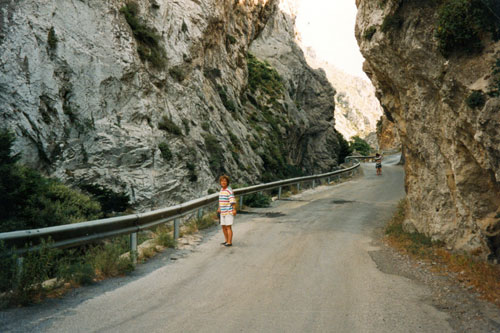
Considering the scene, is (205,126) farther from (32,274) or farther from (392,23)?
(32,274)

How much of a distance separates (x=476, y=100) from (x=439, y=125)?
2.22m

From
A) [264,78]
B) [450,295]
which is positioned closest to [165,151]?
[450,295]

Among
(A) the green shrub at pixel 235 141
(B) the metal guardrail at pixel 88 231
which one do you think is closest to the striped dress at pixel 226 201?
(B) the metal guardrail at pixel 88 231

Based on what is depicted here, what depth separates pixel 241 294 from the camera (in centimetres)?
549

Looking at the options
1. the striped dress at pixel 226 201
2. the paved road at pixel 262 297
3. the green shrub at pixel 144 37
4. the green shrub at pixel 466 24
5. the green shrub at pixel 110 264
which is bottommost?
the paved road at pixel 262 297

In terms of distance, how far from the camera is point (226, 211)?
895 centimetres

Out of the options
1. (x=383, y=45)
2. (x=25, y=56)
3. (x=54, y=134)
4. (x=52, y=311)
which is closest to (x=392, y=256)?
(x=383, y=45)

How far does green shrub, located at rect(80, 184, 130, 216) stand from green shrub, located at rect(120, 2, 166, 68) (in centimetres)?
816

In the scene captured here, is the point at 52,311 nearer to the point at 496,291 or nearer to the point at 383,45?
the point at 496,291

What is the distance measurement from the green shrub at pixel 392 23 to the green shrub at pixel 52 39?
13.6 metres

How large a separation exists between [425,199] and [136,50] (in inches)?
622

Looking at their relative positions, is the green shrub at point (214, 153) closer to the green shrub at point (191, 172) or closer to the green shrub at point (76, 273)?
the green shrub at point (191, 172)

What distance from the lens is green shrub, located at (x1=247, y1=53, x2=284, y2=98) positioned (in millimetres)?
35844

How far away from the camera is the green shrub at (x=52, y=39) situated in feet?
53.1
